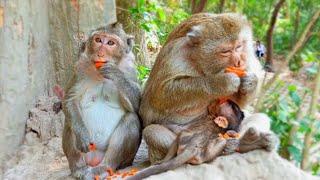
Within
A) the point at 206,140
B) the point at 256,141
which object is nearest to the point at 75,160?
the point at 206,140

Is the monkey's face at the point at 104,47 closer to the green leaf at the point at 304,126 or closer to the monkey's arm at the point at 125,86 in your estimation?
the monkey's arm at the point at 125,86

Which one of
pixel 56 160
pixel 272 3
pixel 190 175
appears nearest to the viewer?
pixel 190 175

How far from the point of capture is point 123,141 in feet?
17.3

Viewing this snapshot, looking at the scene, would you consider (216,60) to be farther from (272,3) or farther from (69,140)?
(272,3)

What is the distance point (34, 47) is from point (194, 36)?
2531mm

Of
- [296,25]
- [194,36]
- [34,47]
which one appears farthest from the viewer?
[296,25]

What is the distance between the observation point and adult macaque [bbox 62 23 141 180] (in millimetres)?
5191

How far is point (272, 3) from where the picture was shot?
51.9 feet

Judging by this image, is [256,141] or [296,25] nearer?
[256,141]

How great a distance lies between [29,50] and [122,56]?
6.08ft

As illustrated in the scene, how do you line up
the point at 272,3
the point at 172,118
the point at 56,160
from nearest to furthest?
the point at 172,118 < the point at 56,160 < the point at 272,3

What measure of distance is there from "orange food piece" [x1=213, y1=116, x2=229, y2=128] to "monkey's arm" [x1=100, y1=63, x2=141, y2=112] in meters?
0.78

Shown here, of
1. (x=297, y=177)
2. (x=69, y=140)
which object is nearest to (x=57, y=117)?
(x=69, y=140)

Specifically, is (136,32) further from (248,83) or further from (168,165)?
(168,165)
